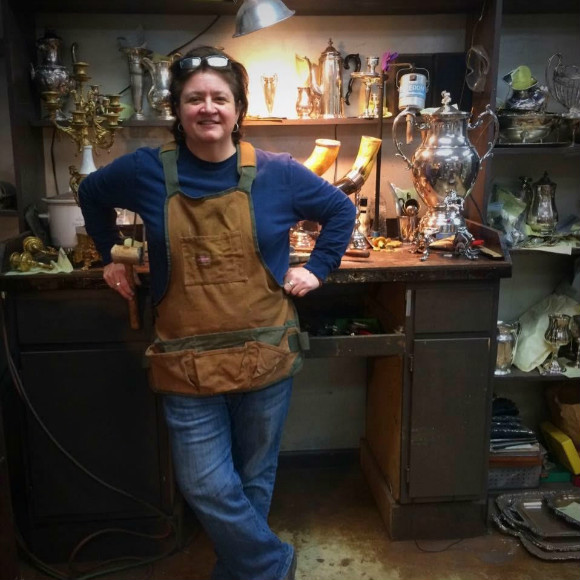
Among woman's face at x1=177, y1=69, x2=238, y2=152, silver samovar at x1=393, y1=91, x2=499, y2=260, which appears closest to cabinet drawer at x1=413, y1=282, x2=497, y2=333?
silver samovar at x1=393, y1=91, x2=499, y2=260

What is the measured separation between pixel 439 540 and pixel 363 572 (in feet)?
0.97

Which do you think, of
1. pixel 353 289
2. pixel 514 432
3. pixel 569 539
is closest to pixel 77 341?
pixel 353 289

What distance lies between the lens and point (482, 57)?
2016mm

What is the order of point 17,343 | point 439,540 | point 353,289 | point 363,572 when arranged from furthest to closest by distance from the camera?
point 353,289
point 439,540
point 363,572
point 17,343

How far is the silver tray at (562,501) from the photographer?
2.02m

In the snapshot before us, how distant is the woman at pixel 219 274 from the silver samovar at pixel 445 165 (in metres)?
0.56

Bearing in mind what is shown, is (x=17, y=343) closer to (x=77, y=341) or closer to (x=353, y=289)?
(x=77, y=341)

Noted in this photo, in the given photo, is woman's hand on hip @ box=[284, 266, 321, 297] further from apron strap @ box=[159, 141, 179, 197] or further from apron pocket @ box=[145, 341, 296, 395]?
apron strap @ box=[159, 141, 179, 197]

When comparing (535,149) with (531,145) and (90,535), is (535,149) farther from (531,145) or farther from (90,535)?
(90,535)

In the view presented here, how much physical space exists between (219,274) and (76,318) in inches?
22.2

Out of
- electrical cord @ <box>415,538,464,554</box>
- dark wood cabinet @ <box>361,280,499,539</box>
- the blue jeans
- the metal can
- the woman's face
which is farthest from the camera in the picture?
the metal can

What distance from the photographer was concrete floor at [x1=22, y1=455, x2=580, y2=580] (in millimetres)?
1841

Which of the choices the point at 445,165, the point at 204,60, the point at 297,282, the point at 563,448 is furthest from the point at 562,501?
the point at 204,60

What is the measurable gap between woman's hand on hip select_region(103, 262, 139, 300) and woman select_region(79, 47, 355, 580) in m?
0.15
